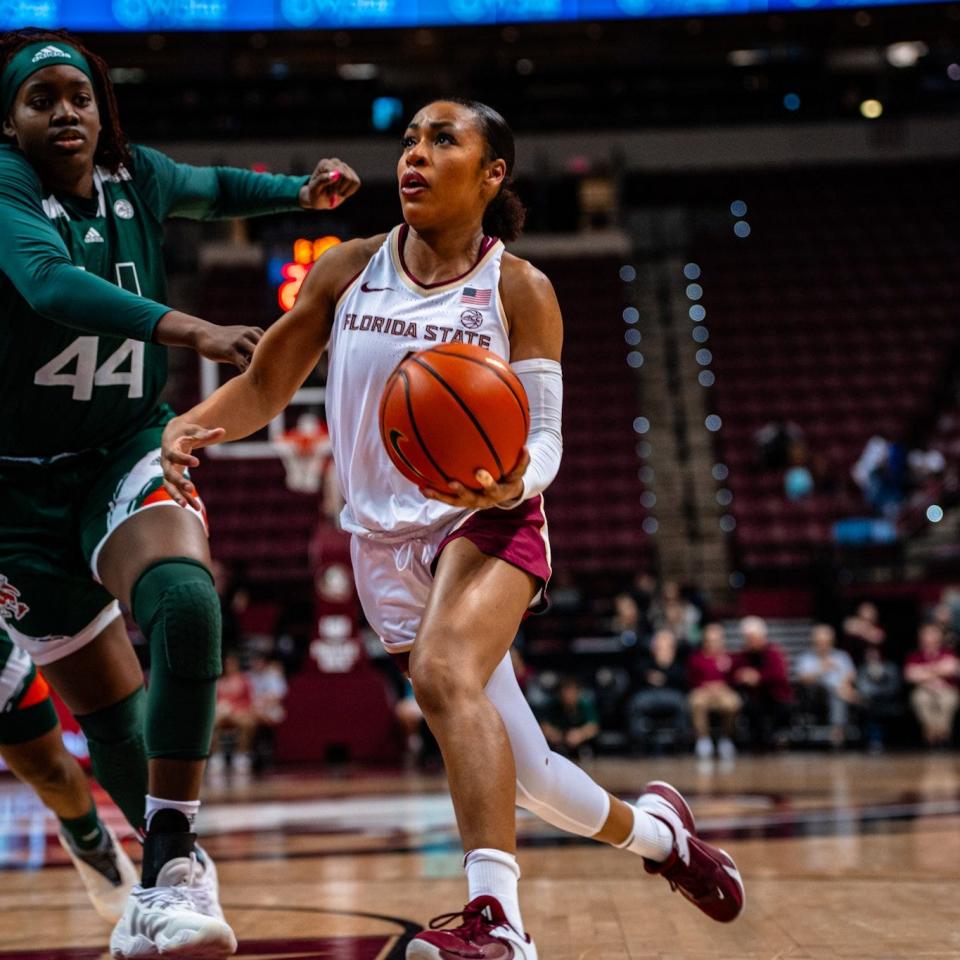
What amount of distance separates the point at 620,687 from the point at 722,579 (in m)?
4.62

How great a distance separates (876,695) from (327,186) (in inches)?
406

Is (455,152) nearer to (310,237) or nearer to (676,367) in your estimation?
(310,237)

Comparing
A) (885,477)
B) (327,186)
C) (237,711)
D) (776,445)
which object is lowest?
(237,711)

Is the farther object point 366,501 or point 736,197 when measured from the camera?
point 736,197

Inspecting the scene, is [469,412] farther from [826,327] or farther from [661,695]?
[826,327]

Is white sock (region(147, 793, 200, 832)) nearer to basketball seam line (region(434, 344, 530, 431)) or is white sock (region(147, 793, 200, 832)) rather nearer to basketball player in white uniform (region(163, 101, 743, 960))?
basketball player in white uniform (region(163, 101, 743, 960))

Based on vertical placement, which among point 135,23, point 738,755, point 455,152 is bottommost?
point 738,755

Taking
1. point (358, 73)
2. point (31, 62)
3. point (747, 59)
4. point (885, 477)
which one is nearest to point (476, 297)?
point (31, 62)

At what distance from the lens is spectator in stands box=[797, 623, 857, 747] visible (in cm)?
1256

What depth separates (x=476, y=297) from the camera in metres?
3.00

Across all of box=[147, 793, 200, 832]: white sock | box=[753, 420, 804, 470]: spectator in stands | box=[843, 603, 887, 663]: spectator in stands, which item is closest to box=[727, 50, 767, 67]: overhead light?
box=[753, 420, 804, 470]: spectator in stands

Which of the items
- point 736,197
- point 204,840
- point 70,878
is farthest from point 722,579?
point 70,878

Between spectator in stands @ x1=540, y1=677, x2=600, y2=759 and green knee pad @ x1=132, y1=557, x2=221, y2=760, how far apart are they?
841cm

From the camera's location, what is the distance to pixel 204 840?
5.90m
